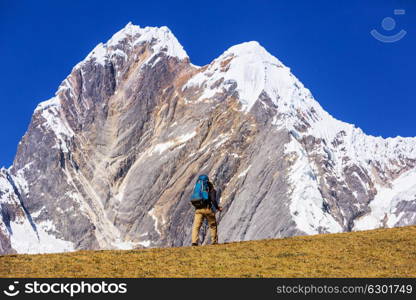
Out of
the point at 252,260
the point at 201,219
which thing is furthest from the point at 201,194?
the point at 252,260

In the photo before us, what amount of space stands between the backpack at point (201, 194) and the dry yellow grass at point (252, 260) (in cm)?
189

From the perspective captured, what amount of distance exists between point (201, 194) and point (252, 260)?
5.33 m

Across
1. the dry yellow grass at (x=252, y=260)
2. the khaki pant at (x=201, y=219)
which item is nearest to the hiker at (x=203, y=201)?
the khaki pant at (x=201, y=219)

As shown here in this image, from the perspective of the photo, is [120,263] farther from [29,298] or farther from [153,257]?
[29,298]

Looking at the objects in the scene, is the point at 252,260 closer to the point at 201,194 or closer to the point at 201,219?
the point at 201,194

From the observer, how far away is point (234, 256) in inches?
1217

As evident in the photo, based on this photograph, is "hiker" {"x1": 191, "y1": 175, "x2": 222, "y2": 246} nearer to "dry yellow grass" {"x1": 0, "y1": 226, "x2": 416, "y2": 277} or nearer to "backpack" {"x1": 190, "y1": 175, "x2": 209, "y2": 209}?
"backpack" {"x1": 190, "y1": 175, "x2": 209, "y2": 209}

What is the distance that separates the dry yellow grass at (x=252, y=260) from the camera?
27719 millimetres

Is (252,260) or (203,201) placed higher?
(203,201)

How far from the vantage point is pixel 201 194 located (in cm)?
3466

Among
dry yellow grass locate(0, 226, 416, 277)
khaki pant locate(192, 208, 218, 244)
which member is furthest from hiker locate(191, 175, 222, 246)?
dry yellow grass locate(0, 226, 416, 277)

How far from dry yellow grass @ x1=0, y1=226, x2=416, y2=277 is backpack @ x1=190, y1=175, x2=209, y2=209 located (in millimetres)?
1888

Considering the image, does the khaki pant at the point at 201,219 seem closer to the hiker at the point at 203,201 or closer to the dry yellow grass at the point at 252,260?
the hiker at the point at 203,201

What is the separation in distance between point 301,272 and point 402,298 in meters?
4.53
